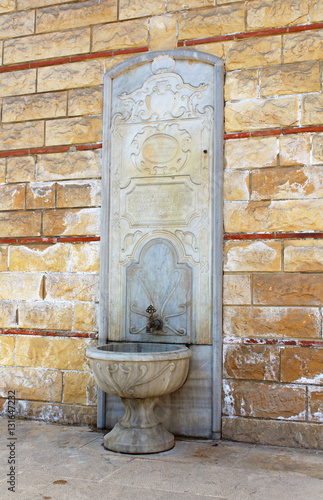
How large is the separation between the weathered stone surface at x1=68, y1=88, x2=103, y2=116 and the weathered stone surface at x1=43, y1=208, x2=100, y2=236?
86 centimetres

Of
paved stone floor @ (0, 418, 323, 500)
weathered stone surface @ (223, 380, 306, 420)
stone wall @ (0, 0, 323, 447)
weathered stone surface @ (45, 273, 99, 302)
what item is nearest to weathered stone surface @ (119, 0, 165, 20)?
stone wall @ (0, 0, 323, 447)

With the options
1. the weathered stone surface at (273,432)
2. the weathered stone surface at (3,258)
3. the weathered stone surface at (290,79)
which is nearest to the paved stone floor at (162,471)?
the weathered stone surface at (273,432)

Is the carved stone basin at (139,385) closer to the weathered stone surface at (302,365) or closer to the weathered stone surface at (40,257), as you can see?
the weathered stone surface at (302,365)

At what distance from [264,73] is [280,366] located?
2.24m

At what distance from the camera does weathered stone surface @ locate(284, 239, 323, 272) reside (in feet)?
12.9

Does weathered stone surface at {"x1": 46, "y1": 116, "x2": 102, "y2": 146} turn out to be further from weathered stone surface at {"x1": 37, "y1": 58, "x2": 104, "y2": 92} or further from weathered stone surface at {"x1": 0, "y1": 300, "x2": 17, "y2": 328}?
weathered stone surface at {"x1": 0, "y1": 300, "x2": 17, "y2": 328}

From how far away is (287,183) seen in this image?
404cm

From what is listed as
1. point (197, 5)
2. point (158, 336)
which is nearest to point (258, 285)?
point (158, 336)

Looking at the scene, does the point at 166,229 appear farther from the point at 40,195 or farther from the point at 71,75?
the point at 71,75

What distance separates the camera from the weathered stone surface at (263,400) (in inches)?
153

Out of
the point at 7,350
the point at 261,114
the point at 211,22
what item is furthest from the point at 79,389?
the point at 211,22

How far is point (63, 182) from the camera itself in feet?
15.4

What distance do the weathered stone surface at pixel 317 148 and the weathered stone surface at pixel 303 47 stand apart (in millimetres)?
607

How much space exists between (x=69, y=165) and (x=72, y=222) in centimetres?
51
